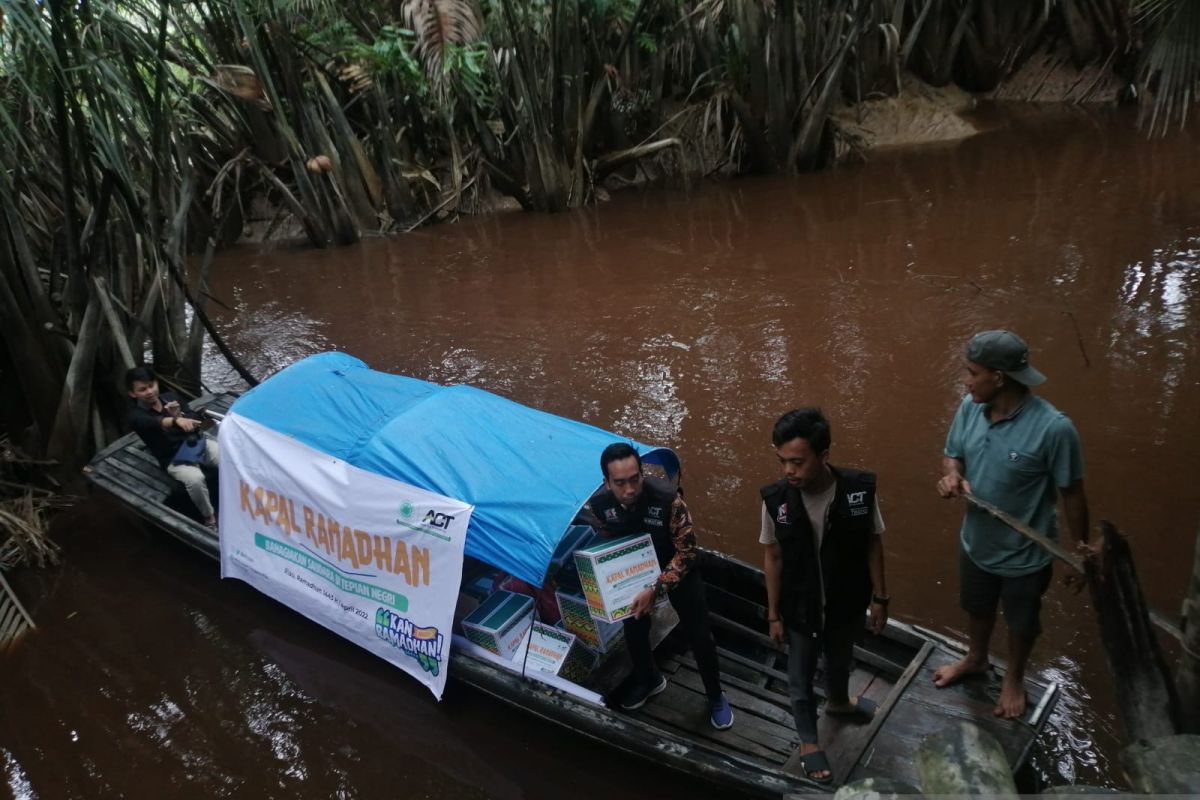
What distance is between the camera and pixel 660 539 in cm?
377

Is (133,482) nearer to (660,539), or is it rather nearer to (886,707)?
(660,539)

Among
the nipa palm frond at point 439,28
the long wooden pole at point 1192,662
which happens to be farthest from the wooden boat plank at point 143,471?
the nipa palm frond at point 439,28

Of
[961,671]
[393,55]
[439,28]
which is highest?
[439,28]

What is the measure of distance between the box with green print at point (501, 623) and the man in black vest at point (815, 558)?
55.8 inches

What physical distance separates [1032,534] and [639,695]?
6.98ft

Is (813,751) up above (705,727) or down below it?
above

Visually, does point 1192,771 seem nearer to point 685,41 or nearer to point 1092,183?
point 1092,183

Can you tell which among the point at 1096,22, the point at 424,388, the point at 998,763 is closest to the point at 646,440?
the point at 424,388

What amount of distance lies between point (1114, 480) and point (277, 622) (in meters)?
5.50

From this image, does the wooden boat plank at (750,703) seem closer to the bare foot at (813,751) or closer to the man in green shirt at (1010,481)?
the bare foot at (813,751)

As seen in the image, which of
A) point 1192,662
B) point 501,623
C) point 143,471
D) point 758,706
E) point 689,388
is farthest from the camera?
point 689,388

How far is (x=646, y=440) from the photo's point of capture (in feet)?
22.0

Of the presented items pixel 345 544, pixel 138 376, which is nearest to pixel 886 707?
pixel 345 544

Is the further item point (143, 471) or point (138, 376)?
point (143, 471)
